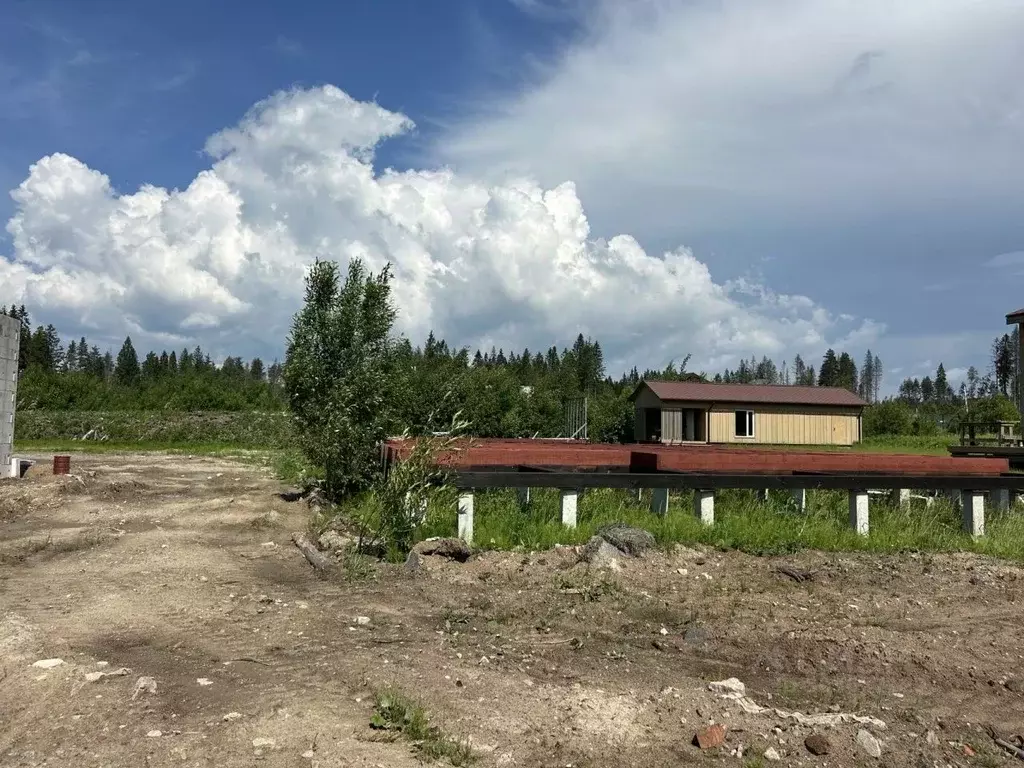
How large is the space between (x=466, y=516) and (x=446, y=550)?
83 cm

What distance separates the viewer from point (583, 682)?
5.03 metres

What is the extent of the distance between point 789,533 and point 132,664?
23.2 ft

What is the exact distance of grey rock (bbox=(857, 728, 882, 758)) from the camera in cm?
407

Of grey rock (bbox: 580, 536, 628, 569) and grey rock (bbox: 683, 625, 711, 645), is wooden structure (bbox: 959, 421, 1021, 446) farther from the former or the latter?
grey rock (bbox: 683, 625, 711, 645)

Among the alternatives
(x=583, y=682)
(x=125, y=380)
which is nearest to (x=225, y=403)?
(x=125, y=380)

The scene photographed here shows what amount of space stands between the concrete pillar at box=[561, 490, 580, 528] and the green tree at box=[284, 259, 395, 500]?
5711 millimetres

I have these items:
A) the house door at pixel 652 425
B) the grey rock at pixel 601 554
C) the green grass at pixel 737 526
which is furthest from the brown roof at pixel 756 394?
the grey rock at pixel 601 554

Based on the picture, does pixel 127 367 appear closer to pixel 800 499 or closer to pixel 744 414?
pixel 744 414

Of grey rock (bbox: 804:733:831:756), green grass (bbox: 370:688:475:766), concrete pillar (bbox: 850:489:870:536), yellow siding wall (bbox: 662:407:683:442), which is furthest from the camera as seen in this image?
yellow siding wall (bbox: 662:407:683:442)

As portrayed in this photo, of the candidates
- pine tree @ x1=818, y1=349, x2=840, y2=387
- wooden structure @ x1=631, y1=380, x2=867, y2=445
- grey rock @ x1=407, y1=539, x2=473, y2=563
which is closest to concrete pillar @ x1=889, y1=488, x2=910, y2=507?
grey rock @ x1=407, y1=539, x2=473, y2=563

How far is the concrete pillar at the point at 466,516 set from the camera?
905 centimetres

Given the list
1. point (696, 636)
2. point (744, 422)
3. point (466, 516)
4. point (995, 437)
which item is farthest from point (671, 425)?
point (696, 636)

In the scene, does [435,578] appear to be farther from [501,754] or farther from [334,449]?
[334,449]

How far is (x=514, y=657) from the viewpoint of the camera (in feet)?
18.0
